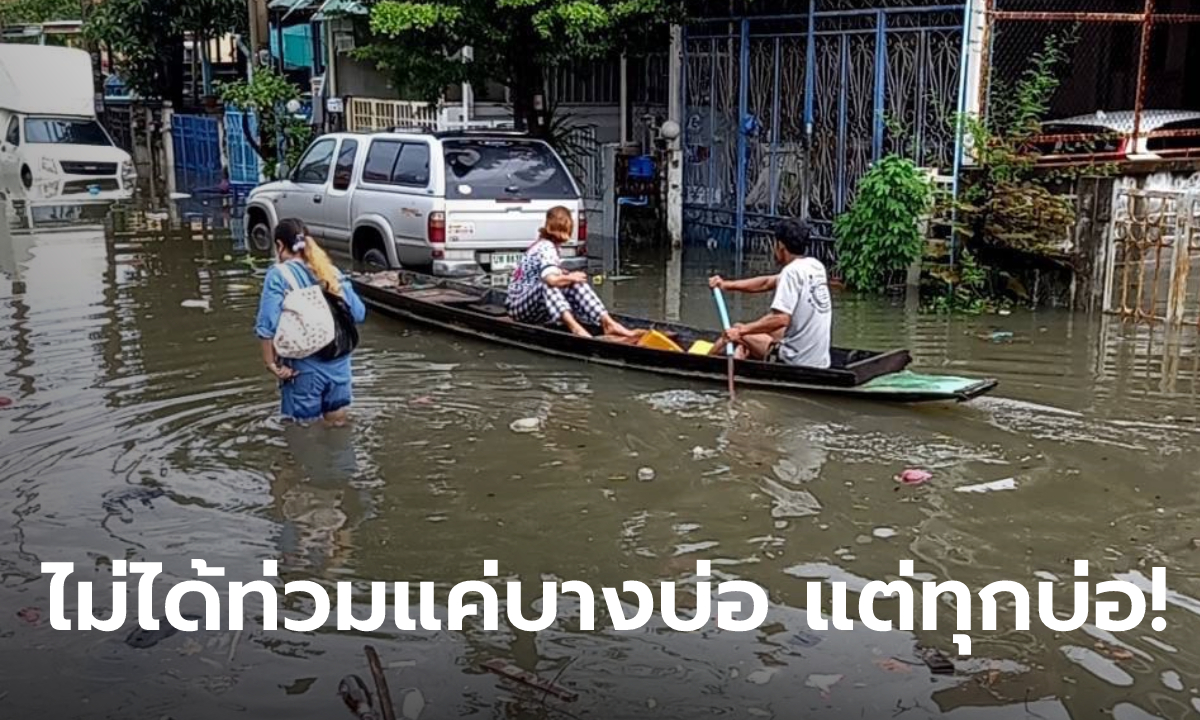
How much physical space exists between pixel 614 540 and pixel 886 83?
9699 mm

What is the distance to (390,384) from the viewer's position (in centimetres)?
998

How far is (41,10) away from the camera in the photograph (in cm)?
4000

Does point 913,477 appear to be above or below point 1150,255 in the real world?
below

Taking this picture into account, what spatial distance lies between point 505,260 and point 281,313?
5508 mm

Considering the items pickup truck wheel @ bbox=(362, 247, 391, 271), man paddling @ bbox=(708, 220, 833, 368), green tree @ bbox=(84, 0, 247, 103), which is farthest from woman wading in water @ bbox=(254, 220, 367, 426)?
green tree @ bbox=(84, 0, 247, 103)

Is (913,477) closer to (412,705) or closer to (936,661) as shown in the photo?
(936,661)

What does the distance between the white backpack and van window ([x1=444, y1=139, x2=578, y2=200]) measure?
5010mm

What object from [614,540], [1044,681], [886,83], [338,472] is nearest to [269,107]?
[886,83]

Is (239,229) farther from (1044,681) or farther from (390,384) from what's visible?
(1044,681)

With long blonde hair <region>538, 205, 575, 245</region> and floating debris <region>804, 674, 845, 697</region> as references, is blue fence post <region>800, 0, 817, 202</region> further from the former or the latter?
floating debris <region>804, 674, 845, 697</region>

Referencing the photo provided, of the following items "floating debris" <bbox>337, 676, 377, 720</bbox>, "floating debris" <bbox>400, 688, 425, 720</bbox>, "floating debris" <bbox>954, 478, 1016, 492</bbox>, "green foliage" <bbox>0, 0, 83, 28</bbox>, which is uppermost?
"green foliage" <bbox>0, 0, 83, 28</bbox>

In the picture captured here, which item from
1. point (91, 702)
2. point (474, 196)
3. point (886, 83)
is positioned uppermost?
point (886, 83)

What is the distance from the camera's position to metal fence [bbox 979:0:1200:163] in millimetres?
13500

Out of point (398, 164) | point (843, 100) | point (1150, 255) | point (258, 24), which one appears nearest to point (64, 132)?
point (258, 24)
